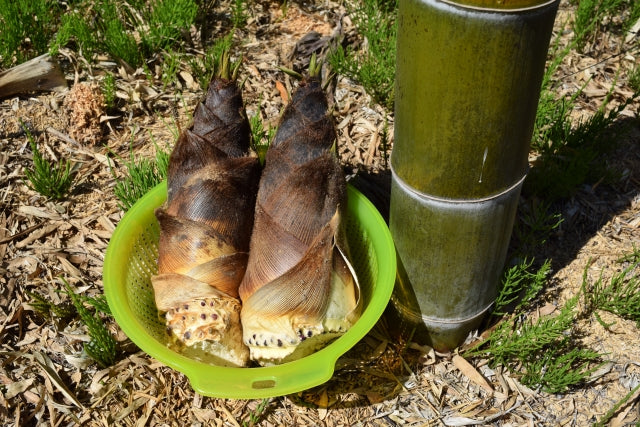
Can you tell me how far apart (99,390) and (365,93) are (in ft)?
5.01

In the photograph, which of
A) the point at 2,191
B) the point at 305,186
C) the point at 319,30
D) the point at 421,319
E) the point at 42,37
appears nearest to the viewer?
the point at 305,186

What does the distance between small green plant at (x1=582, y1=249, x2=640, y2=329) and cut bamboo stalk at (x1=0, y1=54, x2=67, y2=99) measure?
2.14 m

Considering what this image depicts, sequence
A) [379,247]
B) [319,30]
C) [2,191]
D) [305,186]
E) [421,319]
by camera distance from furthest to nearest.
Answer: [319,30], [2,191], [421,319], [379,247], [305,186]

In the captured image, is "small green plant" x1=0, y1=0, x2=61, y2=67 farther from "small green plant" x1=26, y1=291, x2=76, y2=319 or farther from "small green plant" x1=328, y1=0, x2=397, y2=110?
"small green plant" x1=328, y1=0, x2=397, y2=110

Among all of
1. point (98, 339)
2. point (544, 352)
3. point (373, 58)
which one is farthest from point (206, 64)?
point (544, 352)

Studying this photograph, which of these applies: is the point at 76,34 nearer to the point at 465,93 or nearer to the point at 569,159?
the point at 465,93

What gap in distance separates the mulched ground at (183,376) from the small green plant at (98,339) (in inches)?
1.9

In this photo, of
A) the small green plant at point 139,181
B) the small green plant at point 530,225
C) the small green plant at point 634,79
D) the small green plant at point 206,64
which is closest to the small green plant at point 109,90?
the small green plant at point 206,64

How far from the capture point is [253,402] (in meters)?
1.86

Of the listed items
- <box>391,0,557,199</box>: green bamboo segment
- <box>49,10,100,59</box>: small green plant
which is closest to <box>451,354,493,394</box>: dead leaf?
<box>391,0,557,199</box>: green bamboo segment

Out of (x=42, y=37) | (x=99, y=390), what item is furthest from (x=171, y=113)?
(x=99, y=390)

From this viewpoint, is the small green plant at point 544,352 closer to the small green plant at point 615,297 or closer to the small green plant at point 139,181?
the small green plant at point 615,297

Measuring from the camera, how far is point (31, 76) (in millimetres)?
2465

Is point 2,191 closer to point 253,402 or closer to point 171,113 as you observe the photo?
point 171,113
